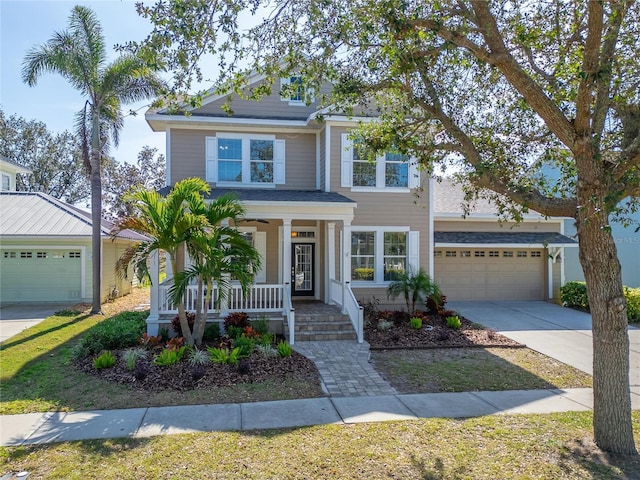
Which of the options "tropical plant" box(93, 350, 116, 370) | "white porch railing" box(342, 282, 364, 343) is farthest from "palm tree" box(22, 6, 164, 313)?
"white porch railing" box(342, 282, 364, 343)

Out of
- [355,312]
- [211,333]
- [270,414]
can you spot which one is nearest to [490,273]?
[355,312]

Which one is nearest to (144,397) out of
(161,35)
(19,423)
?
(19,423)

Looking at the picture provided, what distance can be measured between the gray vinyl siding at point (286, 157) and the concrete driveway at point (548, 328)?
7.09m

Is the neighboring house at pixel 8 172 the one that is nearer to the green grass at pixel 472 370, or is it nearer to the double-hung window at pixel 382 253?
the double-hung window at pixel 382 253

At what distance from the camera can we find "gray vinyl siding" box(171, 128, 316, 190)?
13.4 meters

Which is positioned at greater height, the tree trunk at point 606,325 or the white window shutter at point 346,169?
the white window shutter at point 346,169

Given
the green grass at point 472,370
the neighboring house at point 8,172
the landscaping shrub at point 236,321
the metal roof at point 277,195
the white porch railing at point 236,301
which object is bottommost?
the green grass at point 472,370

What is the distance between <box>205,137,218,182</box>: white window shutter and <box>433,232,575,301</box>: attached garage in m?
8.40

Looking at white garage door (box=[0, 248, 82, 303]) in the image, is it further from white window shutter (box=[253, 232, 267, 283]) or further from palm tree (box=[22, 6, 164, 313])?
white window shutter (box=[253, 232, 267, 283])

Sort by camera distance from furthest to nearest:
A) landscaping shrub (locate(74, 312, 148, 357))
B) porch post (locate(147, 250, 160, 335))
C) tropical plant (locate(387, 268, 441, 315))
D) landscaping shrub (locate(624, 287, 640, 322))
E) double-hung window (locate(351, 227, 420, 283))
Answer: landscaping shrub (locate(624, 287, 640, 322)) < double-hung window (locate(351, 227, 420, 283)) < tropical plant (locate(387, 268, 441, 315)) < porch post (locate(147, 250, 160, 335)) < landscaping shrub (locate(74, 312, 148, 357))

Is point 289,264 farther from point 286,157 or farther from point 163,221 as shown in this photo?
point 286,157

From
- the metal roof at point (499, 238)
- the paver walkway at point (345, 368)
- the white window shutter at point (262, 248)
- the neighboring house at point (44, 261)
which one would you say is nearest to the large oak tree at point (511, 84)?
the paver walkway at point (345, 368)

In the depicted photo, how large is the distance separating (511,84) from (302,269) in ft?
32.1

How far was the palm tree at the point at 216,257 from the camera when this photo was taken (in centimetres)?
849
